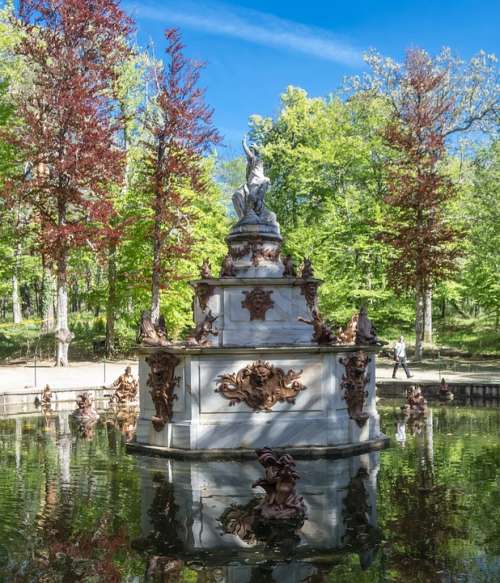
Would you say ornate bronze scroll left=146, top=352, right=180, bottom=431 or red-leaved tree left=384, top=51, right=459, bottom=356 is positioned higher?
red-leaved tree left=384, top=51, right=459, bottom=356

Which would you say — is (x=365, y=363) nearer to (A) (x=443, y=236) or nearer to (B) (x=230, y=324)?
(B) (x=230, y=324)

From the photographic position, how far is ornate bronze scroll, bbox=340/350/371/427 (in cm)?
1365

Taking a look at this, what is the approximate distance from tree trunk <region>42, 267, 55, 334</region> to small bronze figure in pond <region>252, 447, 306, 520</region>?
1327 inches

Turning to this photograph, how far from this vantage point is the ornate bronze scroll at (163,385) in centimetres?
1338

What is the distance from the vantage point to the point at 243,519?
8.67 m

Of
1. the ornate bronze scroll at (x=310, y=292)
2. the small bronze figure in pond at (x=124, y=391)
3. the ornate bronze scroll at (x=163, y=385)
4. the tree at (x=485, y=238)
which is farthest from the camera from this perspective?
the tree at (x=485, y=238)

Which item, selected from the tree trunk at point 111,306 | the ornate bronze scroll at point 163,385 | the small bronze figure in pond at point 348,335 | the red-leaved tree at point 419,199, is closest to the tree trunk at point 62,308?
the tree trunk at point 111,306

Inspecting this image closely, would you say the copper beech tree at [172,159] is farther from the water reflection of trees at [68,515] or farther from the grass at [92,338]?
the water reflection of trees at [68,515]

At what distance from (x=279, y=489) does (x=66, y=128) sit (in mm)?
25708

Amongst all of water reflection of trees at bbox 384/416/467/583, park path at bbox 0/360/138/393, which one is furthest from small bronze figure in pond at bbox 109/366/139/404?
water reflection of trees at bbox 384/416/467/583

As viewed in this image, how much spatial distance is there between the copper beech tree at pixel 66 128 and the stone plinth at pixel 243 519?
20111 mm

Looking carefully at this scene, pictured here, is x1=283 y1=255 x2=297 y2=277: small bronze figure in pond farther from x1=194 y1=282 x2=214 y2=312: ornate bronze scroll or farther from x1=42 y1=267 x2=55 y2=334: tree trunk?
x1=42 y1=267 x2=55 y2=334: tree trunk

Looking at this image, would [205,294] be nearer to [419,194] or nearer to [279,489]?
[279,489]

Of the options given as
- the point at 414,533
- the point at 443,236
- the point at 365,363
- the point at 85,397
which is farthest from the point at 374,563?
the point at 443,236
